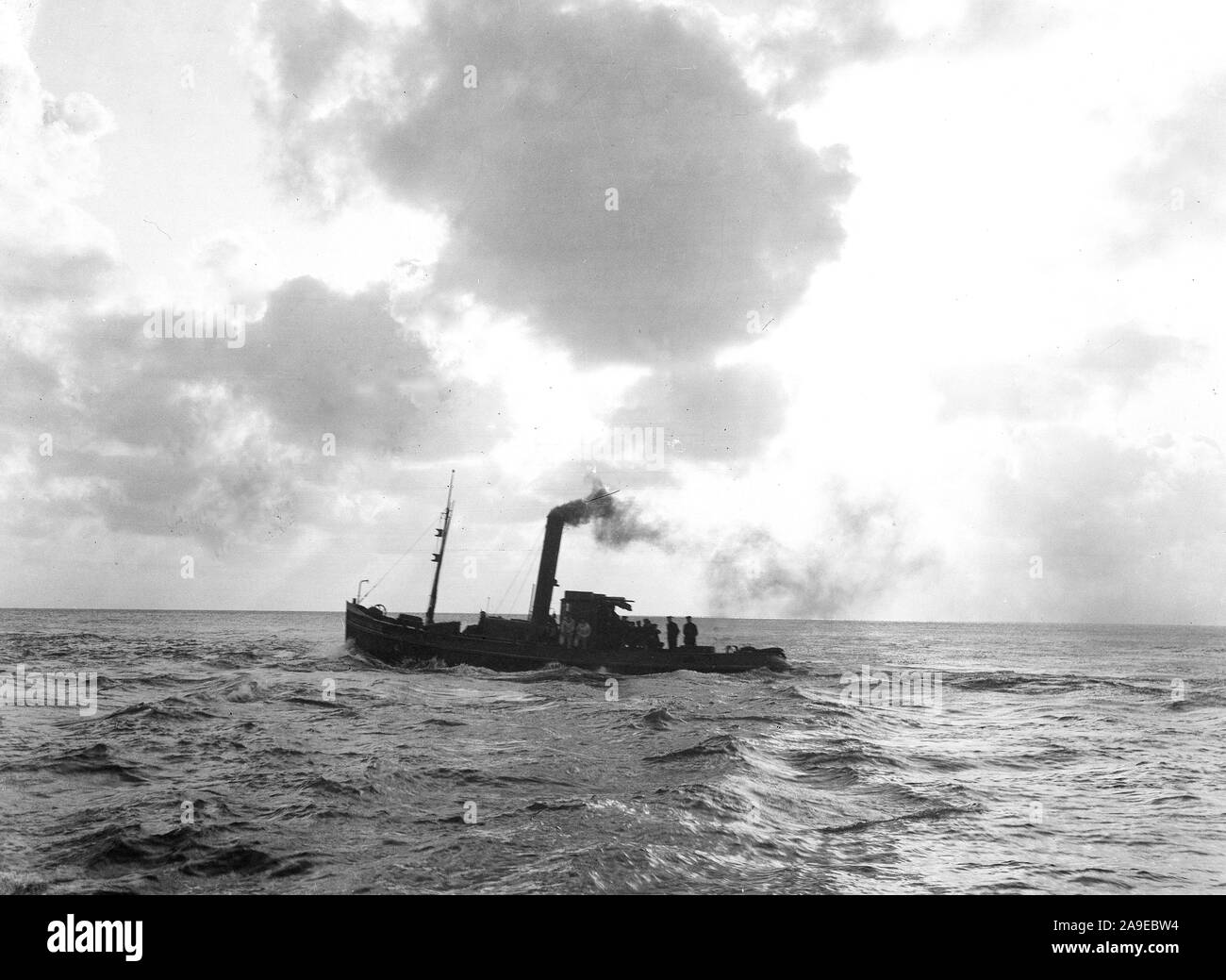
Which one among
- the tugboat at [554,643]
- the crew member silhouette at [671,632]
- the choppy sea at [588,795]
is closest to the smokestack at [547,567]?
the tugboat at [554,643]

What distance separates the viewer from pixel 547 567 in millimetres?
Answer: 40250

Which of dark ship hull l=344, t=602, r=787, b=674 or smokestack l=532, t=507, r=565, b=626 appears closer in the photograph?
dark ship hull l=344, t=602, r=787, b=674

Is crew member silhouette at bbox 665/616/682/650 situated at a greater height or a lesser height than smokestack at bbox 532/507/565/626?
lesser

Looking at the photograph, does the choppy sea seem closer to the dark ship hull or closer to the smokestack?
the dark ship hull

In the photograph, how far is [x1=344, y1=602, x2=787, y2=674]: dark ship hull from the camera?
3612 centimetres

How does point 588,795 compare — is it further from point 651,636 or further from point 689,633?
point 689,633

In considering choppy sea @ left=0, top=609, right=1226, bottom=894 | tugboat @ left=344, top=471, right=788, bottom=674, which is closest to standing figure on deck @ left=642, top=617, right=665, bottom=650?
tugboat @ left=344, top=471, right=788, bottom=674

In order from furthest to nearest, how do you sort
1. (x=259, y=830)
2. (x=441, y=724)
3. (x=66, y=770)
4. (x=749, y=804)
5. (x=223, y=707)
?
(x=223, y=707) → (x=441, y=724) → (x=66, y=770) → (x=749, y=804) → (x=259, y=830)

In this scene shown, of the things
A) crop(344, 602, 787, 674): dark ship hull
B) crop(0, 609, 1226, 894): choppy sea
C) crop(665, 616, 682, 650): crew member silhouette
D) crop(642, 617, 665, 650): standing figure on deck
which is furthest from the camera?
crop(665, 616, 682, 650): crew member silhouette
